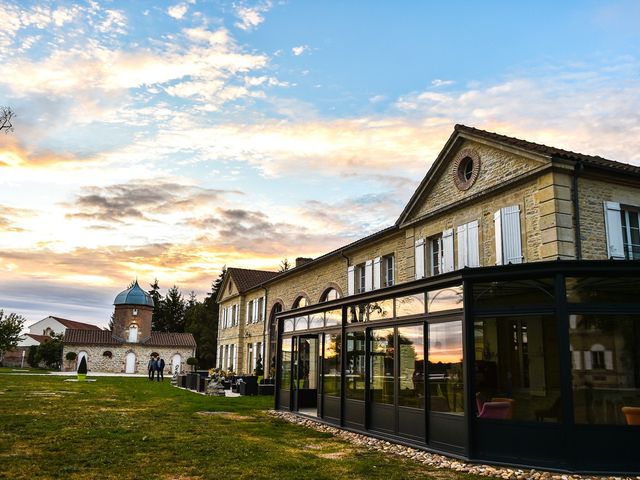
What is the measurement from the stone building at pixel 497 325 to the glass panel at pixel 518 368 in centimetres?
2

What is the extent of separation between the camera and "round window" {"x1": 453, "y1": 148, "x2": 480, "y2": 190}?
14.2m

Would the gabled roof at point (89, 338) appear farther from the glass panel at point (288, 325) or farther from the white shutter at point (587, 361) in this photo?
the white shutter at point (587, 361)

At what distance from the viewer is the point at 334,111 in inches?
522

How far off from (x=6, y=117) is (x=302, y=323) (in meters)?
8.84

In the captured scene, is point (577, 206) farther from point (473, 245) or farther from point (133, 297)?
point (133, 297)

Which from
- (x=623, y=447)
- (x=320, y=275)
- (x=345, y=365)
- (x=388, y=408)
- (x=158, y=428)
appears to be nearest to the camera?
(x=623, y=447)

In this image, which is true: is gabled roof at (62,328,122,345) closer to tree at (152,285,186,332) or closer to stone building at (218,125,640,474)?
tree at (152,285,186,332)

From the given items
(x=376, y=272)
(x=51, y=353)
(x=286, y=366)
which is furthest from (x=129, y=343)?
(x=286, y=366)

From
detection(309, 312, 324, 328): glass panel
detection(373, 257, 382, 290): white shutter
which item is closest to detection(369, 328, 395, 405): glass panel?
detection(309, 312, 324, 328): glass panel

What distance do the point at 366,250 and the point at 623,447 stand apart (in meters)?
13.4

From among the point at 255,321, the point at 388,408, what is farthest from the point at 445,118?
the point at 255,321

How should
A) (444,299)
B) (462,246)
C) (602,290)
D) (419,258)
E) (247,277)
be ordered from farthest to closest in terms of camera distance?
(247,277) < (419,258) < (462,246) < (444,299) < (602,290)

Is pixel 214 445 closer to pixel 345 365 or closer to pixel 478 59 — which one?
pixel 345 365

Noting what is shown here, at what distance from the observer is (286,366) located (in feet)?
54.8
